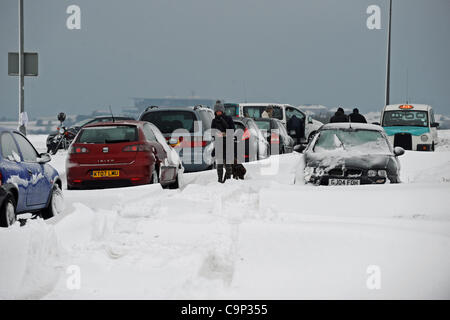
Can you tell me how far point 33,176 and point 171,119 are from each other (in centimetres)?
689

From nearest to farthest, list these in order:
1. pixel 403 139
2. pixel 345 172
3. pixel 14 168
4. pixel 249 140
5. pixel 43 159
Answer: pixel 14 168, pixel 43 159, pixel 345 172, pixel 249 140, pixel 403 139

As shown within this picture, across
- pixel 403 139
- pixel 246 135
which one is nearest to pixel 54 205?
pixel 246 135

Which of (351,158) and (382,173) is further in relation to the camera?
(351,158)

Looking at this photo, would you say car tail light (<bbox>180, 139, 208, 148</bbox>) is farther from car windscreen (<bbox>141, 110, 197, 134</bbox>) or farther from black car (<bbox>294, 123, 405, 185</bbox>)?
black car (<bbox>294, 123, 405, 185</bbox>)

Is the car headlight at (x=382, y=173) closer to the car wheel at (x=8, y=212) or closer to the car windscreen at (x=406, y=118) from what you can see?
the car wheel at (x=8, y=212)

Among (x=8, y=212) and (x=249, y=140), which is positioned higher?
(x=8, y=212)

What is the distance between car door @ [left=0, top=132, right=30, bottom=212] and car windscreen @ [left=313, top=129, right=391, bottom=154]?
580 cm

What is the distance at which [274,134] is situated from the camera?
2327 centimetres

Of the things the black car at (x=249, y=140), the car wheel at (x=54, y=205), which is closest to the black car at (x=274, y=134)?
the black car at (x=249, y=140)

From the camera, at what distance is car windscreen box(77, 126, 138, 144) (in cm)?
1218

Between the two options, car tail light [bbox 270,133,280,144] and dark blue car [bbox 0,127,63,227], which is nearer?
dark blue car [bbox 0,127,63,227]

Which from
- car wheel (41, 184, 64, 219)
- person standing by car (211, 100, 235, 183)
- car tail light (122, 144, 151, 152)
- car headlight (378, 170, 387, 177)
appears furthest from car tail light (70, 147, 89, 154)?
car headlight (378, 170, 387, 177)

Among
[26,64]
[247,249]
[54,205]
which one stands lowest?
[54,205]

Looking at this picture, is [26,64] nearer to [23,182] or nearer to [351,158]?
[351,158]
